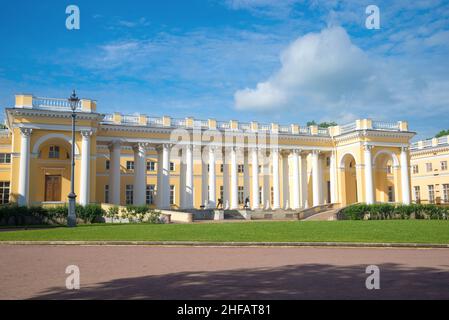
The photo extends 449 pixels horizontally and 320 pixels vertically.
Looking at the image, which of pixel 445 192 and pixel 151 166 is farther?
pixel 445 192

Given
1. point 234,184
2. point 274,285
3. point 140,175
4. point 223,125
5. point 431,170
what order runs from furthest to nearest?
point 431,170
point 234,184
point 223,125
point 140,175
point 274,285

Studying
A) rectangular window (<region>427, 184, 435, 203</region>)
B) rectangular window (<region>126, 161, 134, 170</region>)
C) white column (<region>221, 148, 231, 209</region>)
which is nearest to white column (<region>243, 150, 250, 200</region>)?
white column (<region>221, 148, 231, 209</region>)

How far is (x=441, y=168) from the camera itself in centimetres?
5484

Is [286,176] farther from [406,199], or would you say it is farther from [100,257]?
[100,257]

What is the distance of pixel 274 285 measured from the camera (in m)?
8.13

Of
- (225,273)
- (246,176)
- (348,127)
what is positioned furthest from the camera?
(348,127)

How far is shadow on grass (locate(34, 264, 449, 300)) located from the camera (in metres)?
7.25

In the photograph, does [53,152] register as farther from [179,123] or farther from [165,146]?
[179,123]

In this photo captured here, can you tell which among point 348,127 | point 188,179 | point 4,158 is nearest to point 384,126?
point 348,127

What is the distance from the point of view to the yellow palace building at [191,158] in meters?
34.1

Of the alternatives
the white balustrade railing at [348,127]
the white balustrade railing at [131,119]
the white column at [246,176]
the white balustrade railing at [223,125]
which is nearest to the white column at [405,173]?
the white balustrade railing at [348,127]

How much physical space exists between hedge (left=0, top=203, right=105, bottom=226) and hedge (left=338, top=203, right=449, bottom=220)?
20.1 m

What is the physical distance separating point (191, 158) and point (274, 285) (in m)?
34.0

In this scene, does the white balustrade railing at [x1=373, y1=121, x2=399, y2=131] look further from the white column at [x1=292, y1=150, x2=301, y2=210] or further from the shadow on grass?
the shadow on grass
